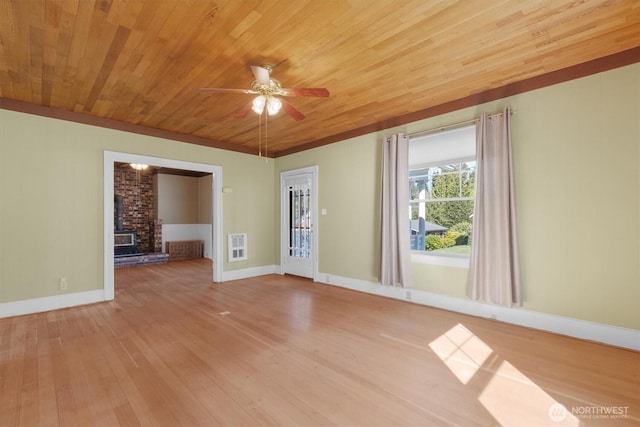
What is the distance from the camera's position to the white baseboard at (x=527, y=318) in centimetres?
269

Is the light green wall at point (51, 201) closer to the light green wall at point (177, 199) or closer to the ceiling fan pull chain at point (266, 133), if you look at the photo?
the ceiling fan pull chain at point (266, 133)

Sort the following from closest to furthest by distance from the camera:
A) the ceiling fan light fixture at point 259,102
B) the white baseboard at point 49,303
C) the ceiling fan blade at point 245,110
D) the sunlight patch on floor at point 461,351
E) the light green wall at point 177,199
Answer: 1. the sunlight patch on floor at point 461,351
2. the ceiling fan light fixture at point 259,102
3. the ceiling fan blade at point 245,110
4. the white baseboard at point 49,303
5. the light green wall at point 177,199

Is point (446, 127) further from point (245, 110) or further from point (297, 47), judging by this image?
point (245, 110)

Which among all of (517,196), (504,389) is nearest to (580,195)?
(517,196)

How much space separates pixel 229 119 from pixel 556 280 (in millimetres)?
4624

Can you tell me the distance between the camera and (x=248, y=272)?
5973 mm

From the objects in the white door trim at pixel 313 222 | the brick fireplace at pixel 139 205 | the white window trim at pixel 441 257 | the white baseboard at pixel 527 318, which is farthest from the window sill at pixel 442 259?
the brick fireplace at pixel 139 205

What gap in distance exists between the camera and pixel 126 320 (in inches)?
137

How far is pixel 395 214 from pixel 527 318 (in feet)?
6.43

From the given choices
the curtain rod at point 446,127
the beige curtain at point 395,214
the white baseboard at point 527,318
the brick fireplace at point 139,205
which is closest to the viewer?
the white baseboard at point 527,318

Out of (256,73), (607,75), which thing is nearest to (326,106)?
(256,73)

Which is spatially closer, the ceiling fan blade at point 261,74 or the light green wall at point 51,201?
the ceiling fan blade at point 261,74

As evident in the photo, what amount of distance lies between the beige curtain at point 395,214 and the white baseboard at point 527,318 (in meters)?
0.22

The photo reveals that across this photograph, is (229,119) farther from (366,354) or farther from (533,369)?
(533,369)
